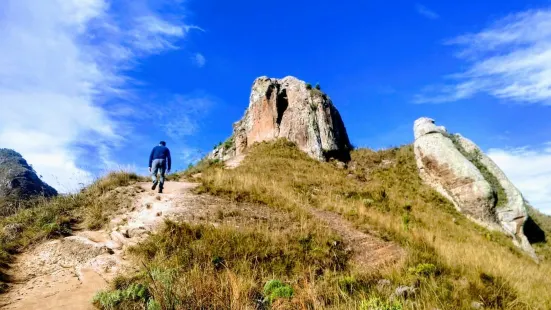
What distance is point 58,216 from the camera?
12172 millimetres

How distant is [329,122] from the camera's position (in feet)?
100

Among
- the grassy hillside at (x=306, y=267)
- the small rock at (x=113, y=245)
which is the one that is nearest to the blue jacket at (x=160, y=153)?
the grassy hillside at (x=306, y=267)

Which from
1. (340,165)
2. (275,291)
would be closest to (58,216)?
(275,291)

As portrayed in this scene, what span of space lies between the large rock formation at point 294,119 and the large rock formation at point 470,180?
276 inches

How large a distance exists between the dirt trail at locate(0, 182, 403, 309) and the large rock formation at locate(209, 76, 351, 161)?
1466cm

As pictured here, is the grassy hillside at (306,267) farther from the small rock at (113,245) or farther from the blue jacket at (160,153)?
the blue jacket at (160,153)

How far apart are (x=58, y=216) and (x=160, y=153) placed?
183 inches

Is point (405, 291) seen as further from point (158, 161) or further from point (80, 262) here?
point (158, 161)

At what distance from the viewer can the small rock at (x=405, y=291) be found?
623 cm

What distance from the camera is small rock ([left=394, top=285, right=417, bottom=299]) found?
20.4 feet

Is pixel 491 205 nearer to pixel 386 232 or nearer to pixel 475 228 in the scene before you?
pixel 475 228

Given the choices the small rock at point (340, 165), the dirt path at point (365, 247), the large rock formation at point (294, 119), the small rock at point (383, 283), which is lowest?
the small rock at point (383, 283)

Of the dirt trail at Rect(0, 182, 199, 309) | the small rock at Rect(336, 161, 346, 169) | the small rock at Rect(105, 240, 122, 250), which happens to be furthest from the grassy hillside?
the small rock at Rect(336, 161, 346, 169)

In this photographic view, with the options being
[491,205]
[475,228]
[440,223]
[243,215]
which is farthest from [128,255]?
[491,205]
